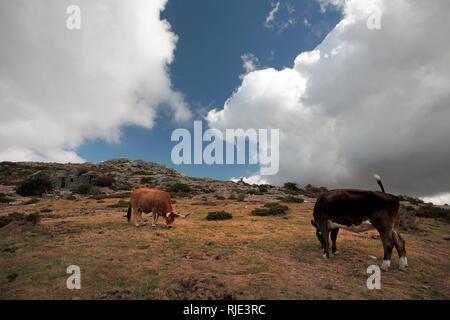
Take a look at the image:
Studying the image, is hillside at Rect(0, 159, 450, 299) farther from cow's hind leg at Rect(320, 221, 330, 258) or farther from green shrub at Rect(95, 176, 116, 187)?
green shrub at Rect(95, 176, 116, 187)

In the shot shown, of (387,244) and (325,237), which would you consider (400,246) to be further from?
(325,237)

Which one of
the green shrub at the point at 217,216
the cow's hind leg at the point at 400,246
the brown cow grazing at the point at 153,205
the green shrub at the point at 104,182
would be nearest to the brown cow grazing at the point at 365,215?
the cow's hind leg at the point at 400,246

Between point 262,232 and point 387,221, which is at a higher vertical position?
point 387,221

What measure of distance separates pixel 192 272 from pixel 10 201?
25.5 meters

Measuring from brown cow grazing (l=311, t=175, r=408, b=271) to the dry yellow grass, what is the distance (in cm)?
82

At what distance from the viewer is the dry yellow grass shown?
15.0ft

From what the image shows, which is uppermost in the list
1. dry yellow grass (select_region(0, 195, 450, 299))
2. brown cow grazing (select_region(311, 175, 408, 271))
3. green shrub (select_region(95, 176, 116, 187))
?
green shrub (select_region(95, 176, 116, 187))

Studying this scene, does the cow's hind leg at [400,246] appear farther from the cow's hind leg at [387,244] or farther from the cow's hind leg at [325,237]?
the cow's hind leg at [325,237]

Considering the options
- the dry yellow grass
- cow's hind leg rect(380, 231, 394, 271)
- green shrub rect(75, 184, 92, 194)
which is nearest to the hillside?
the dry yellow grass

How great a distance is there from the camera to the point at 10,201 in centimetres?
2003

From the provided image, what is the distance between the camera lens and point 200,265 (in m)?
6.21

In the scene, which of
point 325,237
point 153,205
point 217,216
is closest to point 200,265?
point 325,237
